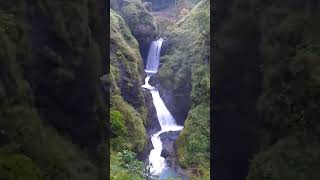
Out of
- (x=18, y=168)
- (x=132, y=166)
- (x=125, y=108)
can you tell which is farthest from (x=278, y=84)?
(x=125, y=108)

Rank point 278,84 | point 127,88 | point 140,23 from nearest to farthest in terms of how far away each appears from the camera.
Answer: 1. point 278,84
2. point 127,88
3. point 140,23

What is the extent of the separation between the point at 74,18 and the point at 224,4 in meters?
2.37

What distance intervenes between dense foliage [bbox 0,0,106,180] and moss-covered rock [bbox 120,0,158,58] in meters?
16.5

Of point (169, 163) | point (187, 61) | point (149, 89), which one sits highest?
point (187, 61)

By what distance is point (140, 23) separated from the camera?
24.0 m

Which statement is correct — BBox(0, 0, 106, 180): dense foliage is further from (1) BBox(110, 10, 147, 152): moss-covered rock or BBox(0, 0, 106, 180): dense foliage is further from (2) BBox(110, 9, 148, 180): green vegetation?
(1) BBox(110, 10, 147, 152): moss-covered rock

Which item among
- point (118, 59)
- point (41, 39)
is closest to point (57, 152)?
point (41, 39)

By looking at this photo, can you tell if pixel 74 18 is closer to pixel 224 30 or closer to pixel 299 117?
pixel 224 30

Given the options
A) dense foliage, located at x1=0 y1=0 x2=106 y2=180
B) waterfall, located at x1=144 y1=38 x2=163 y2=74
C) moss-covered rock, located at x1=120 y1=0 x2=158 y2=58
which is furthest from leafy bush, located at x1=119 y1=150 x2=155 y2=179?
moss-covered rock, located at x1=120 y1=0 x2=158 y2=58

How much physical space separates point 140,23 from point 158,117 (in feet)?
23.3

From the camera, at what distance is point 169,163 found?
14.6 meters

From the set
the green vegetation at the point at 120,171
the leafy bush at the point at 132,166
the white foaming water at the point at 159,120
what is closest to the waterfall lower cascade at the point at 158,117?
the white foaming water at the point at 159,120

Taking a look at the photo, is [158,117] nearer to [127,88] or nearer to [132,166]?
[127,88]

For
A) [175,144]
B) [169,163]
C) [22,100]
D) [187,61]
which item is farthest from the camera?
[187,61]
